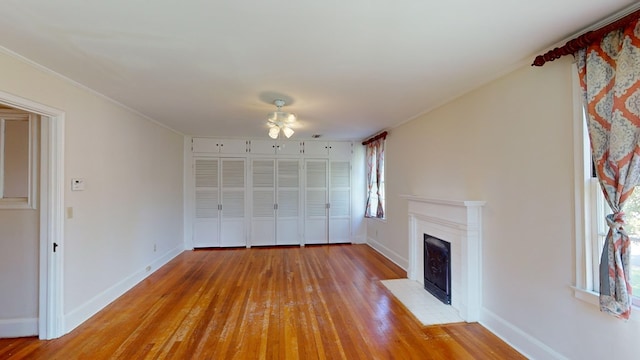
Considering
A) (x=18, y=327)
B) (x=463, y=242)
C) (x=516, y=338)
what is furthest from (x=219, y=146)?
(x=516, y=338)

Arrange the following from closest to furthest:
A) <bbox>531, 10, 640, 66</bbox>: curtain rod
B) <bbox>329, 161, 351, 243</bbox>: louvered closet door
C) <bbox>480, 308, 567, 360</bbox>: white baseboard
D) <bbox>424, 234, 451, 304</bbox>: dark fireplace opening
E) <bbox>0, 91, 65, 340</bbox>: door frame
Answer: <bbox>531, 10, 640, 66</bbox>: curtain rod
<bbox>480, 308, 567, 360</bbox>: white baseboard
<bbox>0, 91, 65, 340</bbox>: door frame
<bbox>424, 234, 451, 304</bbox>: dark fireplace opening
<bbox>329, 161, 351, 243</bbox>: louvered closet door

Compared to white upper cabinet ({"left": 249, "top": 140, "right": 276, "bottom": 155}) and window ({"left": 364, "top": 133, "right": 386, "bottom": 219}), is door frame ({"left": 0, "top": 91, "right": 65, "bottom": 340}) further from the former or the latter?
window ({"left": 364, "top": 133, "right": 386, "bottom": 219})

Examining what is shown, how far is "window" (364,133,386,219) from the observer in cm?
561

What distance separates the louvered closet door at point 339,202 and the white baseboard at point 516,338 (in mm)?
3817

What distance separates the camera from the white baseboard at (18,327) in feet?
8.51

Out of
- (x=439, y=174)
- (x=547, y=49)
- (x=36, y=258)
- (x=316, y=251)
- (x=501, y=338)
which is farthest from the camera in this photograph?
(x=316, y=251)

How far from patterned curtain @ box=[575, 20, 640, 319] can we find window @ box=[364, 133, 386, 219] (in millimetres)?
3579

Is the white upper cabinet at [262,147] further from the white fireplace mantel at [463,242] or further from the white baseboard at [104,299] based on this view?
the white fireplace mantel at [463,242]

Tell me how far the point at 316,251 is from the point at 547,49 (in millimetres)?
4771

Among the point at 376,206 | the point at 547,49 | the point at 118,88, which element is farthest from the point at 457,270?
the point at 118,88

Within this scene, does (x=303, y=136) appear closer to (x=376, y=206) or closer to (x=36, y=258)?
(x=376, y=206)

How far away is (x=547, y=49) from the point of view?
6.89ft

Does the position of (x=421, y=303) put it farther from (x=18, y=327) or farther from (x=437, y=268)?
(x=18, y=327)

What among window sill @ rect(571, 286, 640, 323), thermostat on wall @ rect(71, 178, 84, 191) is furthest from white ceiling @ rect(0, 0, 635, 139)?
window sill @ rect(571, 286, 640, 323)
